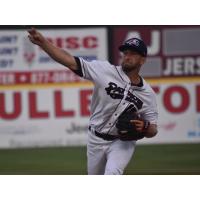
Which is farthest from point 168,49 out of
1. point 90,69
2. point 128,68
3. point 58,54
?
point 58,54

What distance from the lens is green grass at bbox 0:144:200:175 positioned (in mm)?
8984

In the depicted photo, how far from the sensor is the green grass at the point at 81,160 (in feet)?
29.5

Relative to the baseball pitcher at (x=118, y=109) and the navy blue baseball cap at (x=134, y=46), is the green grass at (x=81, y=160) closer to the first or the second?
the baseball pitcher at (x=118, y=109)

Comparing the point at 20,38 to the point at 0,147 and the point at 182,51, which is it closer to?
the point at 0,147

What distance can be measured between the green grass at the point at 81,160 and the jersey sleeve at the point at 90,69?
11.0 feet

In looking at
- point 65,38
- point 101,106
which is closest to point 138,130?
point 101,106

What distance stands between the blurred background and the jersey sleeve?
5051 mm

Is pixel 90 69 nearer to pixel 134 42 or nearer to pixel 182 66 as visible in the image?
pixel 134 42

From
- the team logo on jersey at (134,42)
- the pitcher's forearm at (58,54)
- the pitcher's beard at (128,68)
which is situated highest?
the team logo on jersey at (134,42)

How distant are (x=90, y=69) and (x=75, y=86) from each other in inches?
206

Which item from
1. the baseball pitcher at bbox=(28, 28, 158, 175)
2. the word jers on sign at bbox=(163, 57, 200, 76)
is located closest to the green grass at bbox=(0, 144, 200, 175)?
the word jers on sign at bbox=(163, 57, 200, 76)

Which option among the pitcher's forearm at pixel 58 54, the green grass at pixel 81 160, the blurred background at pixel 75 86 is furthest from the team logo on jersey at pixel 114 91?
the blurred background at pixel 75 86

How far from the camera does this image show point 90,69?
5574 millimetres

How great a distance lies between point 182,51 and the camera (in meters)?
10.8
